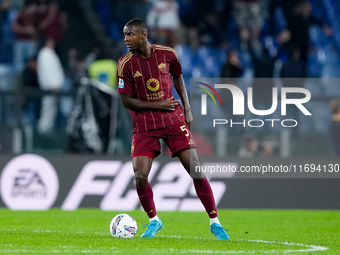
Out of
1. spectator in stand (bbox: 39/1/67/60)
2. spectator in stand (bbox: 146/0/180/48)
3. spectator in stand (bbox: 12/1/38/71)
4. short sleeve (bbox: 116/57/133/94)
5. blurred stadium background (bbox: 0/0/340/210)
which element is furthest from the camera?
spectator in stand (bbox: 39/1/67/60)

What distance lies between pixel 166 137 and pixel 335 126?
4.84m

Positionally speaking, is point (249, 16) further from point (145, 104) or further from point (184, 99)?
point (145, 104)

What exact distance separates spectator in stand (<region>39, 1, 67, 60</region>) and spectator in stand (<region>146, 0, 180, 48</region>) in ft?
6.08

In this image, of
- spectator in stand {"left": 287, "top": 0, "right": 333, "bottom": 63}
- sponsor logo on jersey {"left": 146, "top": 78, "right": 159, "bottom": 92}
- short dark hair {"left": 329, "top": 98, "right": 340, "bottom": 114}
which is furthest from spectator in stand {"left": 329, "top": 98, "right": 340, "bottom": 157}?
sponsor logo on jersey {"left": 146, "top": 78, "right": 159, "bottom": 92}

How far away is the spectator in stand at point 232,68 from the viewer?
11992 millimetres

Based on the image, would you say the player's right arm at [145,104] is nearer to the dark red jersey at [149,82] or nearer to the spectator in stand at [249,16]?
the dark red jersey at [149,82]

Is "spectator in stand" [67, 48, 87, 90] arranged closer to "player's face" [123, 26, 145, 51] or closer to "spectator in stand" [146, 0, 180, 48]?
"spectator in stand" [146, 0, 180, 48]

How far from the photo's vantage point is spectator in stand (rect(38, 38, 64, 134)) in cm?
1029

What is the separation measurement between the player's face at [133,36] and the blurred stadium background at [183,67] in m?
4.24

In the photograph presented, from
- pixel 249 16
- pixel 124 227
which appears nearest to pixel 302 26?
pixel 249 16

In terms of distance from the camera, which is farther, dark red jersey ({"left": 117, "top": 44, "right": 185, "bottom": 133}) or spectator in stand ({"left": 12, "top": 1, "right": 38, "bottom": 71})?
spectator in stand ({"left": 12, "top": 1, "right": 38, "bottom": 71})

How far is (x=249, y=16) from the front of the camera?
13.8 metres

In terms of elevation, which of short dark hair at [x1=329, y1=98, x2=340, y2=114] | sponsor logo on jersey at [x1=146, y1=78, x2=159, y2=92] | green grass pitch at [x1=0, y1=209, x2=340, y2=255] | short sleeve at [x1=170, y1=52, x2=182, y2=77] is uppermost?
short sleeve at [x1=170, y1=52, x2=182, y2=77]

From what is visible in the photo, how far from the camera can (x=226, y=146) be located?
10.1m
